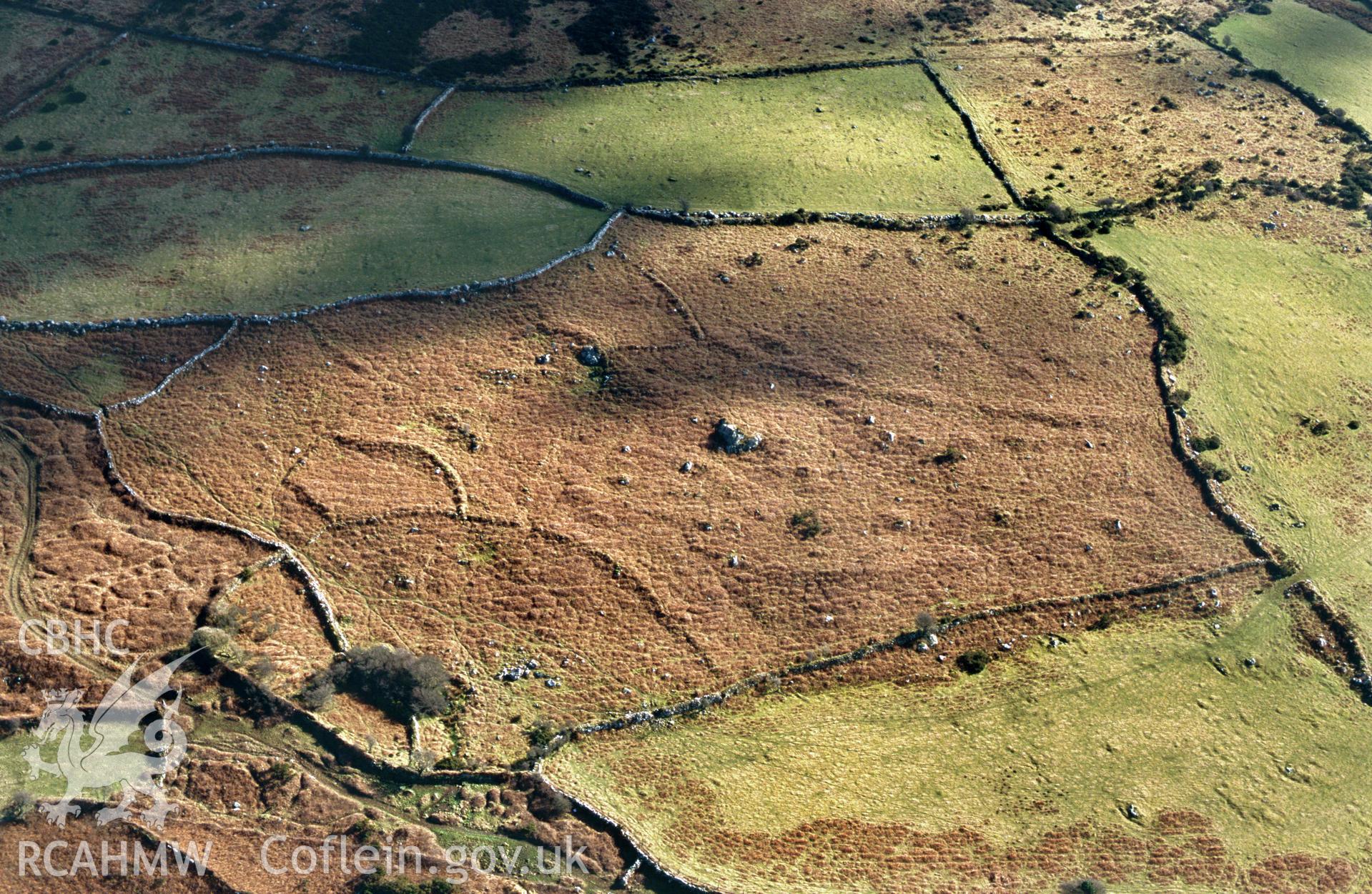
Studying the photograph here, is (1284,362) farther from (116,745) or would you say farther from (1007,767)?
(116,745)

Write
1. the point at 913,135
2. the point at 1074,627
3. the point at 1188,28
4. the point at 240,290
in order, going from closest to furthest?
the point at 1074,627 < the point at 240,290 < the point at 913,135 < the point at 1188,28

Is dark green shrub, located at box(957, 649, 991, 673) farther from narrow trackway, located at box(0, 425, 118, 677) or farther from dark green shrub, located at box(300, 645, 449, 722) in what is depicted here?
narrow trackway, located at box(0, 425, 118, 677)

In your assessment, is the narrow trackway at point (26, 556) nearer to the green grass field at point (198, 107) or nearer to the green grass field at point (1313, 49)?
the green grass field at point (198, 107)

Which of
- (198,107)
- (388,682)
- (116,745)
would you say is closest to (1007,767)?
(388,682)

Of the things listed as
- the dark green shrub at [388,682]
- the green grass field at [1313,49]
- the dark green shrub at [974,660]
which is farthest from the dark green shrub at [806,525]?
the green grass field at [1313,49]

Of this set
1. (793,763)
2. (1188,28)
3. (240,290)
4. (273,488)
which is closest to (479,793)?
(793,763)

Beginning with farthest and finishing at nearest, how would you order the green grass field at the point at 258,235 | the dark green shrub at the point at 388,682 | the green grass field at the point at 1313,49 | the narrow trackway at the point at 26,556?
1. the green grass field at the point at 1313,49
2. the green grass field at the point at 258,235
3. the narrow trackway at the point at 26,556
4. the dark green shrub at the point at 388,682

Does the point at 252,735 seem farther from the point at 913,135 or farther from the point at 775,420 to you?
the point at 913,135
